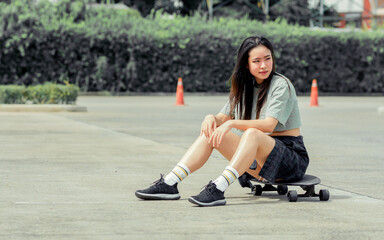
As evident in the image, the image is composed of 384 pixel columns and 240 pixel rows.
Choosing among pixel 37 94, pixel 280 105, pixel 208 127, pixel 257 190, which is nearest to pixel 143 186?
pixel 257 190

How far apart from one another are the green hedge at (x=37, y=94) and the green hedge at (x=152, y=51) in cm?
985

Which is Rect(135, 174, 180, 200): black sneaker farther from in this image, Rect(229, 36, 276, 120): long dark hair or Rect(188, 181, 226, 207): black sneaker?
Rect(229, 36, 276, 120): long dark hair

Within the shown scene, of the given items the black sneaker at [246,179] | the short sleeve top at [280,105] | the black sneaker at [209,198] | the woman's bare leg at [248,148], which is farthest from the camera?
the black sneaker at [246,179]

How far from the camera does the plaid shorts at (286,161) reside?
Answer: 6469mm

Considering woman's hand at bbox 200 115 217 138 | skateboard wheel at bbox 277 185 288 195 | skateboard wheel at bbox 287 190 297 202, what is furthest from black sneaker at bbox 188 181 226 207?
skateboard wheel at bbox 277 185 288 195


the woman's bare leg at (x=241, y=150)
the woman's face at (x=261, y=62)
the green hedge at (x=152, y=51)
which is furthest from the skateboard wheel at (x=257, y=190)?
the green hedge at (x=152, y=51)

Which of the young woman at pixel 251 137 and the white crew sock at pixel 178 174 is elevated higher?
the young woman at pixel 251 137

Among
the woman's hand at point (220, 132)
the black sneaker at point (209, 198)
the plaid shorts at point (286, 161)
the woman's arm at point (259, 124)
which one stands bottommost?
the black sneaker at point (209, 198)

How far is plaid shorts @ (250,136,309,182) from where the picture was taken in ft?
21.2

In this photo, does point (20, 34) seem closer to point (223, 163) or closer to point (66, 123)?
point (66, 123)

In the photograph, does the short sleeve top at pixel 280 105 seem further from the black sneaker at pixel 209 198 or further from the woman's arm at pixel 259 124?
the black sneaker at pixel 209 198

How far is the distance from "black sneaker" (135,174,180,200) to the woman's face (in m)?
1.16

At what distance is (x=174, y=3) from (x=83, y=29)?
21.5 m

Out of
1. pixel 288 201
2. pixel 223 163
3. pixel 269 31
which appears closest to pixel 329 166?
pixel 223 163
